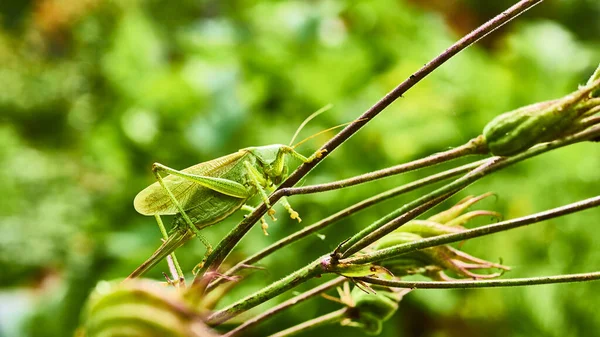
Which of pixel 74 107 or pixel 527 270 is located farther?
pixel 74 107

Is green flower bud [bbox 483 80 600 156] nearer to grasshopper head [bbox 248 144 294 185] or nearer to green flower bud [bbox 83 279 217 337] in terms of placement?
green flower bud [bbox 83 279 217 337]

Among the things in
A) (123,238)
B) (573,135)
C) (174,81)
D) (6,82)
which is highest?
(6,82)

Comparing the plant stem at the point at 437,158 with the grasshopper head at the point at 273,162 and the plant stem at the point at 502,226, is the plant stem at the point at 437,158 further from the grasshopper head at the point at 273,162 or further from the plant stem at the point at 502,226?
the grasshopper head at the point at 273,162

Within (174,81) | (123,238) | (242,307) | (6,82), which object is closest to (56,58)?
(6,82)

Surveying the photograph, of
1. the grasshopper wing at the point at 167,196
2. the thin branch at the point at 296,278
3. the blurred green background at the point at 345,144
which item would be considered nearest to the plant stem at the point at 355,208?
the thin branch at the point at 296,278

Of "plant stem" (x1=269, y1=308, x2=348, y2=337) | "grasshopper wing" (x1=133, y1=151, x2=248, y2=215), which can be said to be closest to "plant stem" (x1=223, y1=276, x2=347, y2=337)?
"plant stem" (x1=269, y1=308, x2=348, y2=337)

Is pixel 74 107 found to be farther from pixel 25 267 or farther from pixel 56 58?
pixel 25 267
